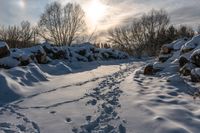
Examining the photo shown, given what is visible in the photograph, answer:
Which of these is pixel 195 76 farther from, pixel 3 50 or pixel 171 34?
pixel 171 34

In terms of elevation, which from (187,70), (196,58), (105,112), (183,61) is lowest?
(105,112)

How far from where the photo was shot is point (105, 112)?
22.2 ft

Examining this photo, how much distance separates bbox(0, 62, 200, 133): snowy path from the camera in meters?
5.45

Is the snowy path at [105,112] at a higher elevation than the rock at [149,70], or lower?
lower

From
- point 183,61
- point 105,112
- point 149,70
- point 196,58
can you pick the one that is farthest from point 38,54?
point 105,112

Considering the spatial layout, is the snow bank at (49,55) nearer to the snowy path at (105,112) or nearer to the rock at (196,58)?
the snowy path at (105,112)

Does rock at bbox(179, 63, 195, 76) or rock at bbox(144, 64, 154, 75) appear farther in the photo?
rock at bbox(144, 64, 154, 75)

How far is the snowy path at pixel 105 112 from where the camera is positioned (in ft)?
17.9

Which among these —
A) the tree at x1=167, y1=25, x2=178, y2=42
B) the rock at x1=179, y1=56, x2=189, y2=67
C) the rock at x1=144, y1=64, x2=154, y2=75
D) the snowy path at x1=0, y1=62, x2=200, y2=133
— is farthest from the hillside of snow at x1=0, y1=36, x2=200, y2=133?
the tree at x1=167, y1=25, x2=178, y2=42

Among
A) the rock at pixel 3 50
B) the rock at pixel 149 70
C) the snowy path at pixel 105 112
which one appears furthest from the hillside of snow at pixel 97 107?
the rock at pixel 3 50

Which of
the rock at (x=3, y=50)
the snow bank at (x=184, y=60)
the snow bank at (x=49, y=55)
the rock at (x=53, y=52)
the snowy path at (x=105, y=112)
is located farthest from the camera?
the rock at (x=53, y=52)

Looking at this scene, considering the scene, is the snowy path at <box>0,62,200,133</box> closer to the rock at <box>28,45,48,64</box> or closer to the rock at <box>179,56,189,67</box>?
the rock at <box>179,56,189,67</box>

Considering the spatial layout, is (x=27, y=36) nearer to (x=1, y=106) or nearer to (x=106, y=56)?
(x=106, y=56)

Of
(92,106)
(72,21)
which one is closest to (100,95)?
(92,106)
